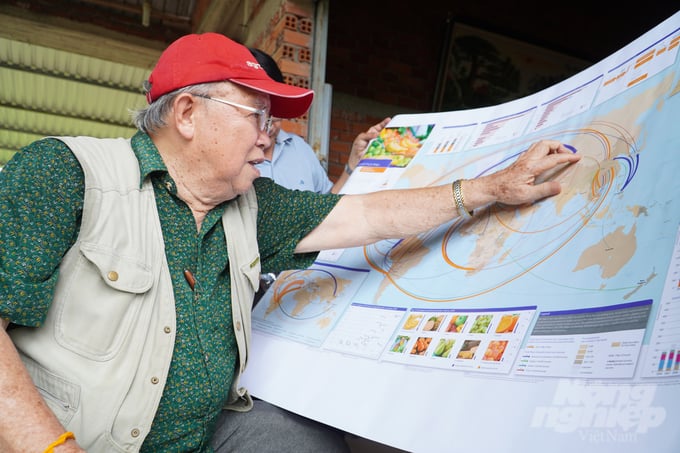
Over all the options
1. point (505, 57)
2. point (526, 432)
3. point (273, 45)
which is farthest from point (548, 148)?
point (505, 57)

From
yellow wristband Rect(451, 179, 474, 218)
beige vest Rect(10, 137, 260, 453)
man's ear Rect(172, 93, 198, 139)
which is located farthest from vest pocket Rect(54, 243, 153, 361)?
yellow wristband Rect(451, 179, 474, 218)

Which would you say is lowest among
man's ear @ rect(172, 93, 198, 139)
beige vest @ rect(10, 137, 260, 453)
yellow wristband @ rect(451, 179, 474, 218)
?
beige vest @ rect(10, 137, 260, 453)

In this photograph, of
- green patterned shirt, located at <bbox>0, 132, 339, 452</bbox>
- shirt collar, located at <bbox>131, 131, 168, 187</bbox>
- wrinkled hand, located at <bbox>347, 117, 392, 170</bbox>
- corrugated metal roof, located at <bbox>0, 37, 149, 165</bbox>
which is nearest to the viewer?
A: green patterned shirt, located at <bbox>0, 132, 339, 452</bbox>

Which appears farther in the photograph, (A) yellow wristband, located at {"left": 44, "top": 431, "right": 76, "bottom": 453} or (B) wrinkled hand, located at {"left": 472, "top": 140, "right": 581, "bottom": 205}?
(B) wrinkled hand, located at {"left": 472, "top": 140, "right": 581, "bottom": 205}

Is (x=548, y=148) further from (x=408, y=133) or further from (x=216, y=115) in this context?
(x=216, y=115)

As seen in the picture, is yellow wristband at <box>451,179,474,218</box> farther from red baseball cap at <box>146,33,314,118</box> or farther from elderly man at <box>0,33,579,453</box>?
red baseball cap at <box>146,33,314,118</box>

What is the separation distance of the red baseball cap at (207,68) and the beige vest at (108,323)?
23 centimetres

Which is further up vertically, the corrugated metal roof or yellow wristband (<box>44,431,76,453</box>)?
the corrugated metal roof

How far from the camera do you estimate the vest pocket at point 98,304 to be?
1.10 m

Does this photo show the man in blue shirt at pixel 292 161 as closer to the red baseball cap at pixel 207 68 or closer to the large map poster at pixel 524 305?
the large map poster at pixel 524 305

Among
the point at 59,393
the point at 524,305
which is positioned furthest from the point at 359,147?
the point at 59,393

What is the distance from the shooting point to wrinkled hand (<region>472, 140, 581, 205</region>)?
129cm

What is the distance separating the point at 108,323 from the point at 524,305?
0.81 meters

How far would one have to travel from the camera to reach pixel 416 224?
1.48 meters
